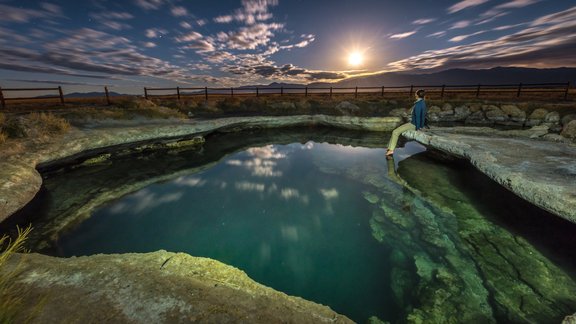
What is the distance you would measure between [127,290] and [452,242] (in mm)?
5927

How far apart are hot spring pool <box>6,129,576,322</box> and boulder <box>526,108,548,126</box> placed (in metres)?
13.1

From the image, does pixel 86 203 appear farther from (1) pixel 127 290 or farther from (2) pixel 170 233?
(1) pixel 127 290

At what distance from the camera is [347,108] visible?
2369 centimetres

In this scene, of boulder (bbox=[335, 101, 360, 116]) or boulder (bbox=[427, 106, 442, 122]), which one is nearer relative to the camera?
boulder (bbox=[427, 106, 442, 122])

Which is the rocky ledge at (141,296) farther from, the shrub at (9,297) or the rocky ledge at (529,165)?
the rocky ledge at (529,165)

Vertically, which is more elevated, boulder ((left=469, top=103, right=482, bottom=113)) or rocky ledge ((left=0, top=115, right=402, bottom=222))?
boulder ((left=469, top=103, right=482, bottom=113))

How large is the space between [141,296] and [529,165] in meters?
9.07

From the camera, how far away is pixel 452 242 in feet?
17.4

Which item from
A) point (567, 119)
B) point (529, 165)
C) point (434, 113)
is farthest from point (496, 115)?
point (529, 165)

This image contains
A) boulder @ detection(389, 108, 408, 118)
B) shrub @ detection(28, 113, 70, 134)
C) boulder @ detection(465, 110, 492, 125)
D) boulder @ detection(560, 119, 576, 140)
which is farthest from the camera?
boulder @ detection(389, 108, 408, 118)

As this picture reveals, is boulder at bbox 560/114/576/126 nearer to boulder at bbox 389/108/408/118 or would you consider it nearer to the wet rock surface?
boulder at bbox 389/108/408/118

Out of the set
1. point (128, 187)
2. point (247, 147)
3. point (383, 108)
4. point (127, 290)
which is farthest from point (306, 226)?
point (383, 108)

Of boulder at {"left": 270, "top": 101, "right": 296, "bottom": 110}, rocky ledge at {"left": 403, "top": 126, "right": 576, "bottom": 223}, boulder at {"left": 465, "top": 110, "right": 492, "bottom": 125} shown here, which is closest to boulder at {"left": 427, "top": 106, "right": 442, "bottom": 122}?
boulder at {"left": 465, "top": 110, "right": 492, "bottom": 125}

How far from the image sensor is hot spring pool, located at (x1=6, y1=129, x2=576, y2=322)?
3.98 m
